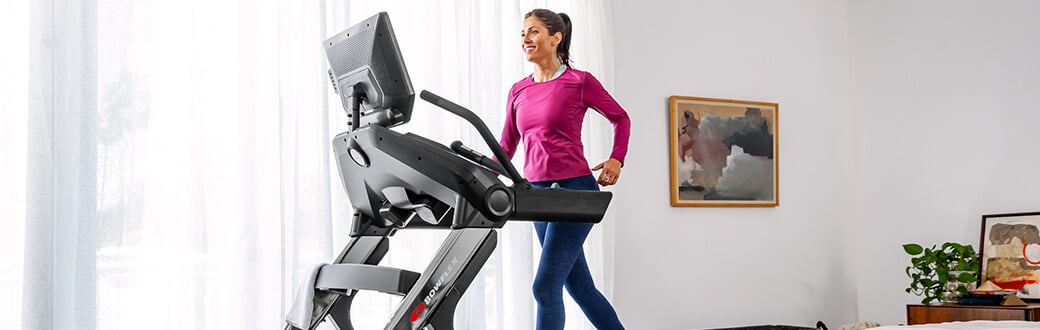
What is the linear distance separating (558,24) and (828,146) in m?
2.69

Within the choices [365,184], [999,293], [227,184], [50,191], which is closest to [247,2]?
[227,184]

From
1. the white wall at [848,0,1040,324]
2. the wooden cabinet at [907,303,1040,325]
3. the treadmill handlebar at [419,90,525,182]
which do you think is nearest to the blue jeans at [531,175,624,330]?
the treadmill handlebar at [419,90,525,182]

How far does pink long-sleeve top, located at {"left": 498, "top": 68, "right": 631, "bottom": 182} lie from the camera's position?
3.27 meters

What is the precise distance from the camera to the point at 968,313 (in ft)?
14.2

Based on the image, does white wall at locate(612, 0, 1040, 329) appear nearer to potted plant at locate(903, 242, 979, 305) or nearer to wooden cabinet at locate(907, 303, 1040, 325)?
potted plant at locate(903, 242, 979, 305)

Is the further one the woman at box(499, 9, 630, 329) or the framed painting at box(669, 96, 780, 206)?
the framed painting at box(669, 96, 780, 206)

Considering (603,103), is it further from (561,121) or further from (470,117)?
(470,117)

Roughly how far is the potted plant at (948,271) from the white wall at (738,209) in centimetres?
70

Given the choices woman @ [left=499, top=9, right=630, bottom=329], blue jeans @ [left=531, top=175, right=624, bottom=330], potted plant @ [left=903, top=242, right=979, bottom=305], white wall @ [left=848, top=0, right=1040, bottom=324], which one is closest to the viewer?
blue jeans @ [left=531, top=175, right=624, bottom=330]

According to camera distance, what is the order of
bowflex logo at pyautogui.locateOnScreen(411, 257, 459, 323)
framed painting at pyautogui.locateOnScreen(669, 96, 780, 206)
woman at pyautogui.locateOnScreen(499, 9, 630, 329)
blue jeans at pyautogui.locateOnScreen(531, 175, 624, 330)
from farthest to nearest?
framed painting at pyautogui.locateOnScreen(669, 96, 780, 206) → woman at pyautogui.locateOnScreen(499, 9, 630, 329) → blue jeans at pyautogui.locateOnScreen(531, 175, 624, 330) → bowflex logo at pyautogui.locateOnScreen(411, 257, 459, 323)

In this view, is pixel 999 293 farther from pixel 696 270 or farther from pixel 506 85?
pixel 506 85

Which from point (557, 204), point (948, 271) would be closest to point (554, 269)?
point (557, 204)

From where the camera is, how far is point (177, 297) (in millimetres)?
3455

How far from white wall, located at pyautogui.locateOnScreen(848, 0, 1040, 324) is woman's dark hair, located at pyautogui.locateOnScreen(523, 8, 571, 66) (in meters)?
2.53
